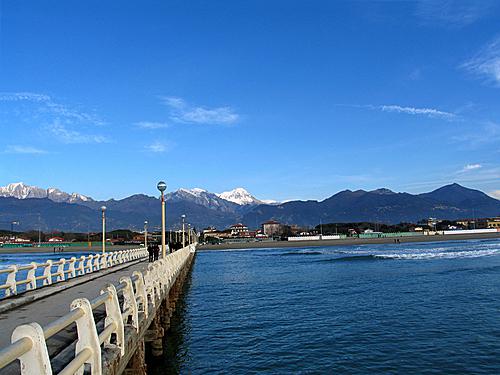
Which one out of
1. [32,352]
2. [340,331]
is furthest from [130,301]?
[340,331]

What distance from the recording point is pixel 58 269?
21.7 m

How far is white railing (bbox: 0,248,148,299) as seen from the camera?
16.1m

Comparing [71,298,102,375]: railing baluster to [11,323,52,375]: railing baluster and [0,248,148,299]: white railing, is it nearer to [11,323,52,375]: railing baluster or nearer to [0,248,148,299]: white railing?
[11,323,52,375]: railing baluster

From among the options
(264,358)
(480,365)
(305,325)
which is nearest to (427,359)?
(480,365)

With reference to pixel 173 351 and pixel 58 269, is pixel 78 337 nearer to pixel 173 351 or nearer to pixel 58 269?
pixel 173 351

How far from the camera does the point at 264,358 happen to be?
583 inches

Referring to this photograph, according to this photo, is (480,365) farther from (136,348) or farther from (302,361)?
(136,348)

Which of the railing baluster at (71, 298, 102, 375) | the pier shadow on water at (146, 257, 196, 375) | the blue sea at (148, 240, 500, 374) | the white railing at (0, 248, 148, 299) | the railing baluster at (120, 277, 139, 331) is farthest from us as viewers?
the white railing at (0, 248, 148, 299)

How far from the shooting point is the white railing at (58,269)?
1614cm

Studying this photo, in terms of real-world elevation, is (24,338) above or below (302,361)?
above

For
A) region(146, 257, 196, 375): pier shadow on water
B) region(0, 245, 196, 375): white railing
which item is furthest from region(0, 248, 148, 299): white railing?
region(0, 245, 196, 375): white railing

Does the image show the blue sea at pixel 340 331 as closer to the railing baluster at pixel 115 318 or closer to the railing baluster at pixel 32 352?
the railing baluster at pixel 115 318

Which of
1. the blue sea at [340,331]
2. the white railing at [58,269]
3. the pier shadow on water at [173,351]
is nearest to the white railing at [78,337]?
the pier shadow on water at [173,351]

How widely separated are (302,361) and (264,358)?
118 centimetres
